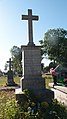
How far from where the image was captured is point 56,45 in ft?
169

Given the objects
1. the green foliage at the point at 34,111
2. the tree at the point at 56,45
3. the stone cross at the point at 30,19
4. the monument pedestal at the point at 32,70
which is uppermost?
the tree at the point at 56,45

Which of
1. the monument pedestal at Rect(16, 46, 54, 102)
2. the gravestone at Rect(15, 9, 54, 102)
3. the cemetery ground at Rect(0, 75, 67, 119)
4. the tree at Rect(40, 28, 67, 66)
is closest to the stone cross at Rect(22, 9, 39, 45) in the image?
the gravestone at Rect(15, 9, 54, 102)

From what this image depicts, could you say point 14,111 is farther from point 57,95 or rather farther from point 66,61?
point 66,61

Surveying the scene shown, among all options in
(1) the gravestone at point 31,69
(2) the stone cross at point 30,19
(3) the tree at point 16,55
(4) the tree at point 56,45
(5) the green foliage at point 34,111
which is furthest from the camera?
(3) the tree at point 16,55

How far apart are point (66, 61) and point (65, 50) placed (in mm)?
2334

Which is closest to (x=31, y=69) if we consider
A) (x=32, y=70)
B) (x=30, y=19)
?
(x=32, y=70)

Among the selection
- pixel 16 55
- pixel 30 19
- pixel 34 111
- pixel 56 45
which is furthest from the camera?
pixel 16 55

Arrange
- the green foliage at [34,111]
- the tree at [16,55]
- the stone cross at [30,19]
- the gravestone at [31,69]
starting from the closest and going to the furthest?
1. the green foliage at [34,111]
2. the gravestone at [31,69]
3. the stone cross at [30,19]
4. the tree at [16,55]

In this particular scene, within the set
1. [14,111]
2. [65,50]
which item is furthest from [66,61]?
[14,111]

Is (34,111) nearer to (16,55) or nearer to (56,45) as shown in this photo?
(56,45)

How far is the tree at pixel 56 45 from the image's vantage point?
166ft

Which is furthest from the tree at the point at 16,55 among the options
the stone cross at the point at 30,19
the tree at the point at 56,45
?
the stone cross at the point at 30,19

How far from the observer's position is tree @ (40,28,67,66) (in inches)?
1991

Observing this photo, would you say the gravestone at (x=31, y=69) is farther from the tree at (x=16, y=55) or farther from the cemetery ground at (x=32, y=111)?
the tree at (x=16, y=55)
